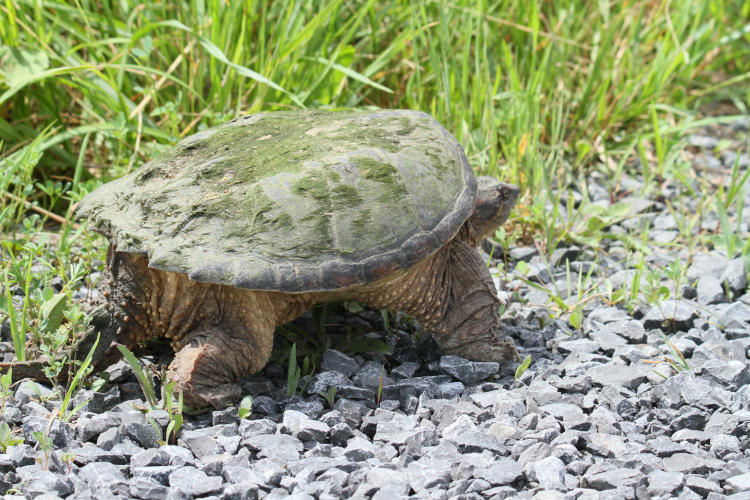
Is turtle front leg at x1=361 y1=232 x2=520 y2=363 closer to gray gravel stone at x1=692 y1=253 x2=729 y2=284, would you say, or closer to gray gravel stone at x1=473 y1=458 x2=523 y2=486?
gray gravel stone at x1=473 y1=458 x2=523 y2=486

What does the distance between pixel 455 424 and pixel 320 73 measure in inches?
81.3

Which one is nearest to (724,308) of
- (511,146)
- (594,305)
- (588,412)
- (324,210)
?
(594,305)

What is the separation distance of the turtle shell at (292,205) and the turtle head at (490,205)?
0.61ft

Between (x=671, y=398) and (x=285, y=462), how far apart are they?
1.14m

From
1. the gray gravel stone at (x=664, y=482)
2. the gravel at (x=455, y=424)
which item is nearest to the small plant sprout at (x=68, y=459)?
the gravel at (x=455, y=424)

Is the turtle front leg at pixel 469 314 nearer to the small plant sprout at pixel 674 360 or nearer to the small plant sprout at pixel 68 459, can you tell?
the small plant sprout at pixel 674 360

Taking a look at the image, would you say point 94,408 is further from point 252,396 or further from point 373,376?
point 373,376

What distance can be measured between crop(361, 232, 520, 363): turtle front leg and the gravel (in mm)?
83

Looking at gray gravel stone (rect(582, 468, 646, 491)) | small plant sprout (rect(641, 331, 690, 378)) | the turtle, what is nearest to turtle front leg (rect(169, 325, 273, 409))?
the turtle

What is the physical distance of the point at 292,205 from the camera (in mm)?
2209

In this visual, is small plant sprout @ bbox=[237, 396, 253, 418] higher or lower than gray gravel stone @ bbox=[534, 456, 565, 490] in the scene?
lower

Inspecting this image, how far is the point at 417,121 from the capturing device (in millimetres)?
2721

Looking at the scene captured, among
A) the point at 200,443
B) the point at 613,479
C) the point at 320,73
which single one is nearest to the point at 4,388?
the point at 200,443

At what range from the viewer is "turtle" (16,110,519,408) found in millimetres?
2129
